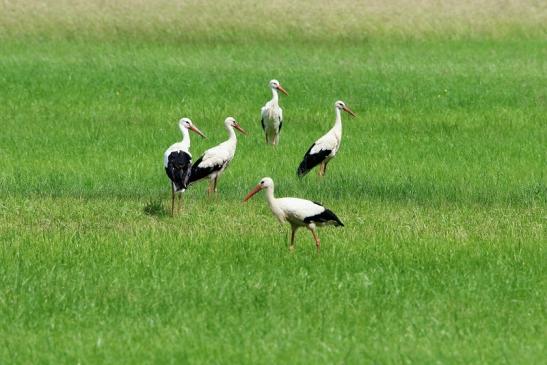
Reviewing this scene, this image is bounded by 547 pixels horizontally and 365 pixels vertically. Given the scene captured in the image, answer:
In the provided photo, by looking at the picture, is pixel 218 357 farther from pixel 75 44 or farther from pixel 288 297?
pixel 75 44

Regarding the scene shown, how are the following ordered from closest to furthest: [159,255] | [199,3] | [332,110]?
[159,255], [332,110], [199,3]

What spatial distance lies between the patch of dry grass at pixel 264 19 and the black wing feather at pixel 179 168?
26011 millimetres

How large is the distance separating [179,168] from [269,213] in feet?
3.95

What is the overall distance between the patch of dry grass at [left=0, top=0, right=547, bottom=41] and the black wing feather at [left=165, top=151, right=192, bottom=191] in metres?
26.0

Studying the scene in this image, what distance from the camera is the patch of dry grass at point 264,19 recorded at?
42.2 m

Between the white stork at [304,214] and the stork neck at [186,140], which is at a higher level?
the stork neck at [186,140]

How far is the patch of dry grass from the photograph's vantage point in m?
42.2

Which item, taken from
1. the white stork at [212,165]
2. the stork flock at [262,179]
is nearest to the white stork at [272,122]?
the stork flock at [262,179]

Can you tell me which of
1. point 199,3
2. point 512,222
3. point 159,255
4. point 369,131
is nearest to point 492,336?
point 159,255

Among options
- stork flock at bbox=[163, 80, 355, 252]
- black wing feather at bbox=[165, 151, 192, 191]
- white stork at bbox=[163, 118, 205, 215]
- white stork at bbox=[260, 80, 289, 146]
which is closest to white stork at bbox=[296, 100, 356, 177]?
stork flock at bbox=[163, 80, 355, 252]

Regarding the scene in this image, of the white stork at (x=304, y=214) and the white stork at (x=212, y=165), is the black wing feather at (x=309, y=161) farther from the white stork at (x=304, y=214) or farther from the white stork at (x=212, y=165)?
the white stork at (x=304, y=214)

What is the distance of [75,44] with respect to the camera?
1569 inches

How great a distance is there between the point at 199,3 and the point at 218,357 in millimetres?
38656

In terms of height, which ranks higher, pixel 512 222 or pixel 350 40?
pixel 350 40
